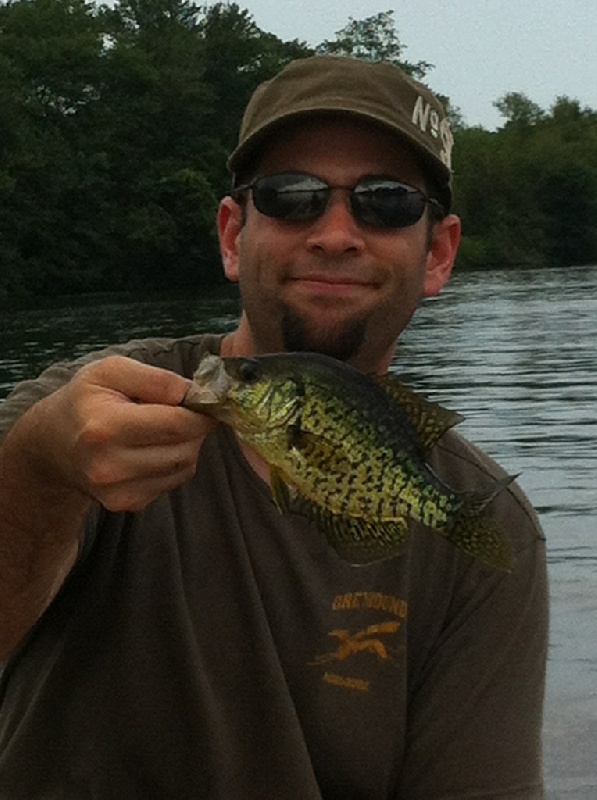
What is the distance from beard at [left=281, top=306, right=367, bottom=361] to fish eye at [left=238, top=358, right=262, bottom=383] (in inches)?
40.9

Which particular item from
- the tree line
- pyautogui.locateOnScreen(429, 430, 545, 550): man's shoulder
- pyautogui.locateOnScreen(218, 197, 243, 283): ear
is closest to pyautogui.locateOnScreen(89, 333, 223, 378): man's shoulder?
pyautogui.locateOnScreen(218, 197, 243, 283): ear

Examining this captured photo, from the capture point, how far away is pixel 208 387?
277 cm

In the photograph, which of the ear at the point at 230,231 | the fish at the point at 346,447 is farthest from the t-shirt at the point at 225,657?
the fish at the point at 346,447

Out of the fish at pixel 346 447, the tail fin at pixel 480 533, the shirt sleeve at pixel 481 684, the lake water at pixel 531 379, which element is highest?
the fish at pixel 346 447

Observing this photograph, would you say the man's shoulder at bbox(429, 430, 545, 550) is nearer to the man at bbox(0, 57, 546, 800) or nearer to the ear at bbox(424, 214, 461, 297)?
the man at bbox(0, 57, 546, 800)

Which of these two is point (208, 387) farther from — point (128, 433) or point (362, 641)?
point (362, 641)

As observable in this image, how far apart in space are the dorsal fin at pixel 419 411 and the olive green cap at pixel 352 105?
988 mm

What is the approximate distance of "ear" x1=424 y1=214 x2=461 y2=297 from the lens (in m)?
4.23

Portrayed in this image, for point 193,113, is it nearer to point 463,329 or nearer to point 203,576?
point 463,329

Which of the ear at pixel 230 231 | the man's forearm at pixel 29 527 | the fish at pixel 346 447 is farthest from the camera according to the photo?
the ear at pixel 230 231

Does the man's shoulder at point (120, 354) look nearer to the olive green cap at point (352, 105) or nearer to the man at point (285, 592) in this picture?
the man at point (285, 592)

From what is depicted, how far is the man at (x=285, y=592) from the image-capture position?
3.49 meters

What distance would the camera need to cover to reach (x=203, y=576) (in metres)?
3.55

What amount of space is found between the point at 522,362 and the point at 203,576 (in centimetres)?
2213
